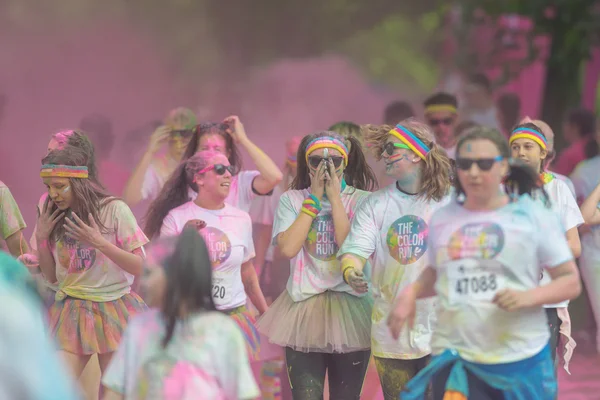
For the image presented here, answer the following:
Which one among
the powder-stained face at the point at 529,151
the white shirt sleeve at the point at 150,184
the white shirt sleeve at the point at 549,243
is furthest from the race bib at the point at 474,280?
the white shirt sleeve at the point at 150,184

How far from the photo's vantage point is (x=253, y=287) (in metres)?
6.47

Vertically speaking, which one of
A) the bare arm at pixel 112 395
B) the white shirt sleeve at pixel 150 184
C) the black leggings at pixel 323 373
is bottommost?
the black leggings at pixel 323 373

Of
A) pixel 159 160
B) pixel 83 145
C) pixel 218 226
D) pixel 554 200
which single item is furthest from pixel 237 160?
pixel 554 200

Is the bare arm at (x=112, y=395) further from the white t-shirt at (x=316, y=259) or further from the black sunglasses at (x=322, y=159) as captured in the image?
the black sunglasses at (x=322, y=159)

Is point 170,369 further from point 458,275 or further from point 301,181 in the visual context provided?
point 301,181

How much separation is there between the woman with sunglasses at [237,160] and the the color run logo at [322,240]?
1.20 m

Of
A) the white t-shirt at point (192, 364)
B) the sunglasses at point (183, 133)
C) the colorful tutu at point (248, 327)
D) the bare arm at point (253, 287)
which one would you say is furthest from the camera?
the sunglasses at point (183, 133)

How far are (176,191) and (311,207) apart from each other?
40.4 inches

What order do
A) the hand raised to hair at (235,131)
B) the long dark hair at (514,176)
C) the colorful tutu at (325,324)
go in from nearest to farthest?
the long dark hair at (514,176), the colorful tutu at (325,324), the hand raised to hair at (235,131)

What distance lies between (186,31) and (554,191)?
561 centimetres

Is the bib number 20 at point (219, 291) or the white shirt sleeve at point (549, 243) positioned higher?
the white shirt sleeve at point (549, 243)

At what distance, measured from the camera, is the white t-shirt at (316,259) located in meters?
5.79

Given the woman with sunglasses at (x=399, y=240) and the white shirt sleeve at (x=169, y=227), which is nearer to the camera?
the woman with sunglasses at (x=399, y=240)

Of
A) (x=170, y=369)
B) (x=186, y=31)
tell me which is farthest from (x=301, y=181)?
(x=186, y=31)
